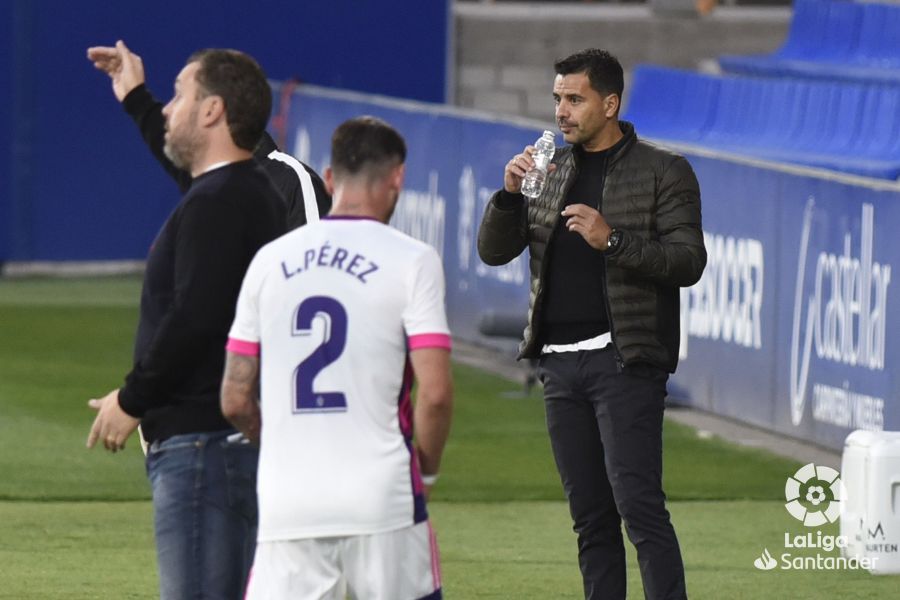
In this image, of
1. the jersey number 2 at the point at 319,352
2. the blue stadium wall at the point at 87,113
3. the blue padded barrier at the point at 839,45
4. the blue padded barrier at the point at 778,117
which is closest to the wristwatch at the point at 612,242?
the jersey number 2 at the point at 319,352

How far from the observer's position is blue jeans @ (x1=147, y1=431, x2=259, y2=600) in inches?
204

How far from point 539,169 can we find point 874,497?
6.59 feet

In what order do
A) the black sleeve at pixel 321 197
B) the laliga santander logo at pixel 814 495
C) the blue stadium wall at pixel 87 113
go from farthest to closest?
the blue stadium wall at pixel 87 113
the laliga santander logo at pixel 814 495
the black sleeve at pixel 321 197

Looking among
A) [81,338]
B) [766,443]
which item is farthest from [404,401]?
[81,338]

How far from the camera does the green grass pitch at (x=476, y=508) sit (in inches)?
337

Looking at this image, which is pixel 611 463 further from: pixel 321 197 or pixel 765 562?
pixel 765 562

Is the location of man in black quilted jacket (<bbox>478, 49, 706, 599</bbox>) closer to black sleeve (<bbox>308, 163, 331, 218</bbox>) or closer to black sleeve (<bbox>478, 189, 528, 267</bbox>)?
black sleeve (<bbox>478, 189, 528, 267</bbox>)

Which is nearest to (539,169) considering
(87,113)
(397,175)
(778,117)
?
(397,175)

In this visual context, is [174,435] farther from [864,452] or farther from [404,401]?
[864,452]

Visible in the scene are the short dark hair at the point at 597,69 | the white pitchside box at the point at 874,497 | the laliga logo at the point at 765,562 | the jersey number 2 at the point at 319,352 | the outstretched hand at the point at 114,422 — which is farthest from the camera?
the laliga logo at the point at 765,562

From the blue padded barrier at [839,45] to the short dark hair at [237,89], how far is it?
15.2 metres

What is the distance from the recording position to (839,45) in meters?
21.1

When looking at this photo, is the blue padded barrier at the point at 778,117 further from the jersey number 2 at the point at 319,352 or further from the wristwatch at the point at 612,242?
the jersey number 2 at the point at 319,352

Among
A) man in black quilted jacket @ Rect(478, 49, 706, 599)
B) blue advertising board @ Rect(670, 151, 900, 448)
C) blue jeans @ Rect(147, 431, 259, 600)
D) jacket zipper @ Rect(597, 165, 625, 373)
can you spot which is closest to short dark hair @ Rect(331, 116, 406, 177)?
blue jeans @ Rect(147, 431, 259, 600)
